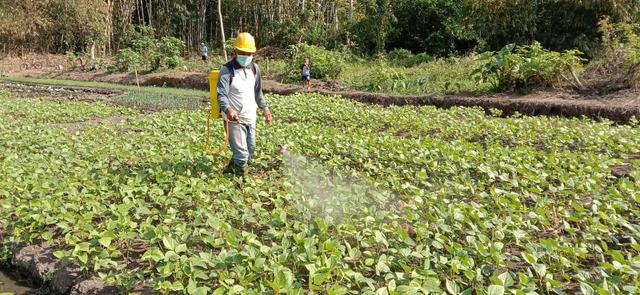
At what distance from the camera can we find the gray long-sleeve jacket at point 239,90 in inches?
205

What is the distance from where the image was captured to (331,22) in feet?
97.1

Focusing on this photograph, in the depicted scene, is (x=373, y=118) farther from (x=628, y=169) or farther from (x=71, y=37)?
(x=71, y=37)

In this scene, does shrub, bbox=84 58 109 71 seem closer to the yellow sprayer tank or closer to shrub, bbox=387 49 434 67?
shrub, bbox=387 49 434 67

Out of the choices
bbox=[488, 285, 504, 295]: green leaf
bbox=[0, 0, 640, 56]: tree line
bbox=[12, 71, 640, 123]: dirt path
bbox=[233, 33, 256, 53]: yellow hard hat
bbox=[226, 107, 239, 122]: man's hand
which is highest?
bbox=[0, 0, 640, 56]: tree line

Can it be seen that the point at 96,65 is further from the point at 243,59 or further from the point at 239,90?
the point at 243,59

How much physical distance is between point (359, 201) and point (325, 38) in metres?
23.8

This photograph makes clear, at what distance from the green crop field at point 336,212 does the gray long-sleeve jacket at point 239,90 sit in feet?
2.61

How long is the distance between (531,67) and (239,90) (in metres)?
10.7

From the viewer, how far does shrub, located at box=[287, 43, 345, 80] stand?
20.2 m

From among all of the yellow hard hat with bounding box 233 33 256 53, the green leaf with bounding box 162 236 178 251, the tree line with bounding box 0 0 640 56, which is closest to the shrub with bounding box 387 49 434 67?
the tree line with bounding box 0 0 640 56

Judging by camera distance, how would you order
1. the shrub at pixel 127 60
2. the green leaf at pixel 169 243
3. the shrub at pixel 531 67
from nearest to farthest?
the green leaf at pixel 169 243 → the shrub at pixel 531 67 → the shrub at pixel 127 60

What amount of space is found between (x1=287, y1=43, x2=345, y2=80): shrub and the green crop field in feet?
40.9

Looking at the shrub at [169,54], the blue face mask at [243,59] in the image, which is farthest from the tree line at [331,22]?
the blue face mask at [243,59]

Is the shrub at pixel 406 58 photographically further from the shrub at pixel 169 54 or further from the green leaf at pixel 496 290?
the green leaf at pixel 496 290
